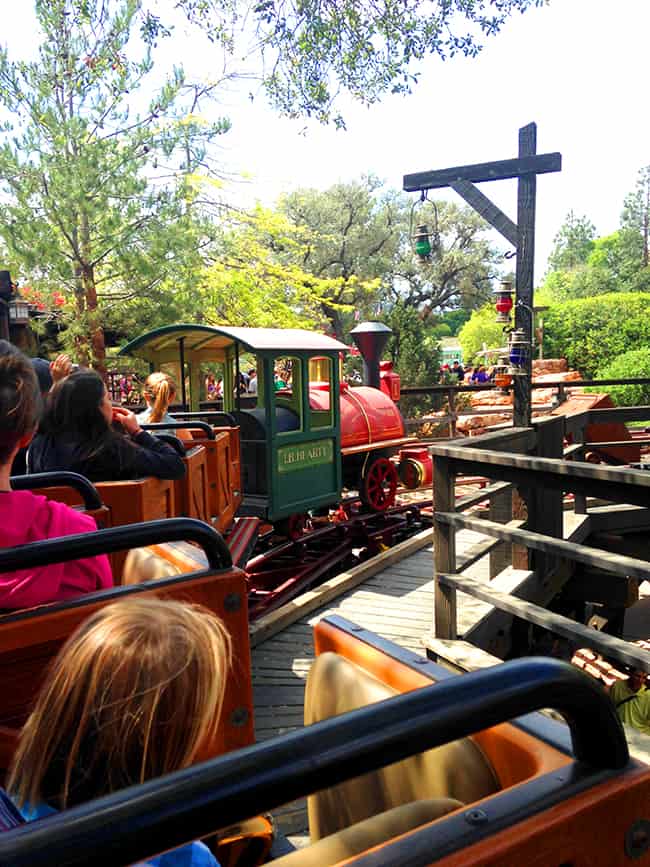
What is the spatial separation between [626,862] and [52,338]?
14561mm

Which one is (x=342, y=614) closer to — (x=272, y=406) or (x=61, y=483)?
(x=61, y=483)

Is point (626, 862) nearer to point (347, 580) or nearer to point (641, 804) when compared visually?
point (641, 804)

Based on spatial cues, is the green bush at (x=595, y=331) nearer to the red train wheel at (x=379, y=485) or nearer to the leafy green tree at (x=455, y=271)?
the leafy green tree at (x=455, y=271)

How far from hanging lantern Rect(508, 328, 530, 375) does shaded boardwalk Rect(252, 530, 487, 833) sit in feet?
5.24

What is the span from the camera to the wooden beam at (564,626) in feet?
8.62

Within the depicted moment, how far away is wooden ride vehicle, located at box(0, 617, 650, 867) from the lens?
0.64 metres

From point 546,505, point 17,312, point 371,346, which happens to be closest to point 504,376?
point 546,505

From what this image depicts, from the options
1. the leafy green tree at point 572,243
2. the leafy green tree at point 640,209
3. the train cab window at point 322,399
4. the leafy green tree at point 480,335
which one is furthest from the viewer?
the leafy green tree at point 572,243

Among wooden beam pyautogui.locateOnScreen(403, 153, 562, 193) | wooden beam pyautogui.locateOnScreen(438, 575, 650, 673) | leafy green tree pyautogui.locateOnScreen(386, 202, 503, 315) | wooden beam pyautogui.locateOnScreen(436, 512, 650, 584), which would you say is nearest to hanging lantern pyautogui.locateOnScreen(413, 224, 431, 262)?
wooden beam pyautogui.locateOnScreen(403, 153, 562, 193)

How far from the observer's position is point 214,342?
7.70 meters

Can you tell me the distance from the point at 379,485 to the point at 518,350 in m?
4.88

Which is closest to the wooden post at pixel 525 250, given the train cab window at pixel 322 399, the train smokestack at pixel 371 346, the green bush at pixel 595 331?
the train cab window at pixel 322 399

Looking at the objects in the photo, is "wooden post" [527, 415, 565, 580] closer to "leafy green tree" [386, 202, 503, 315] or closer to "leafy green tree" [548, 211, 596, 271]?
"leafy green tree" [386, 202, 503, 315]

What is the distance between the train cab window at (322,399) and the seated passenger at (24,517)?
6128 mm
